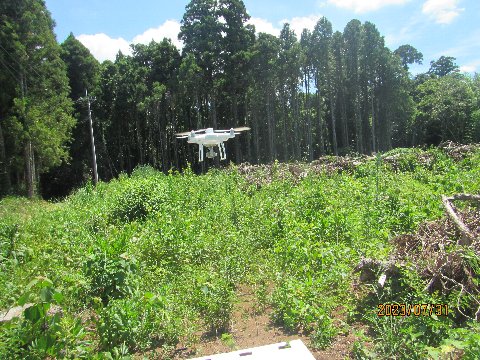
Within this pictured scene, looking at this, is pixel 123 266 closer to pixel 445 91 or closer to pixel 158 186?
pixel 158 186

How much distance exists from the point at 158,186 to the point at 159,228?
3411 mm

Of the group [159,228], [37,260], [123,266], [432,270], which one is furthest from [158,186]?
[432,270]

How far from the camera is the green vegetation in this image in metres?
2.84

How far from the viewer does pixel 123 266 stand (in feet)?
12.8

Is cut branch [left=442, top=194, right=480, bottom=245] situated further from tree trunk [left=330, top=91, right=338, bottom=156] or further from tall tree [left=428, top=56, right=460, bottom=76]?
tall tree [left=428, top=56, right=460, bottom=76]

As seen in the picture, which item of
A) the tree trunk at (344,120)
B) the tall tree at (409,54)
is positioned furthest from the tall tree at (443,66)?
the tree trunk at (344,120)

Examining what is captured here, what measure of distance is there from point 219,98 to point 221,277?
1013 inches

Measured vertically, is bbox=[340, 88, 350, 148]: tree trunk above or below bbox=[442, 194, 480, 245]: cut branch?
above

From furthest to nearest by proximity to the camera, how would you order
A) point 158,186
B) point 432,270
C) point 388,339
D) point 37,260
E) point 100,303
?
point 158,186 < point 37,260 < point 100,303 < point 432,270 < point 388,339

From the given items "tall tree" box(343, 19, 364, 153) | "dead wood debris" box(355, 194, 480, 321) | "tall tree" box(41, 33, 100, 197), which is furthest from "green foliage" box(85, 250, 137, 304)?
"tall tree" box(343, 19, 364, 153)

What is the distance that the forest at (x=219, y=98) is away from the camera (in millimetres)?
20156
